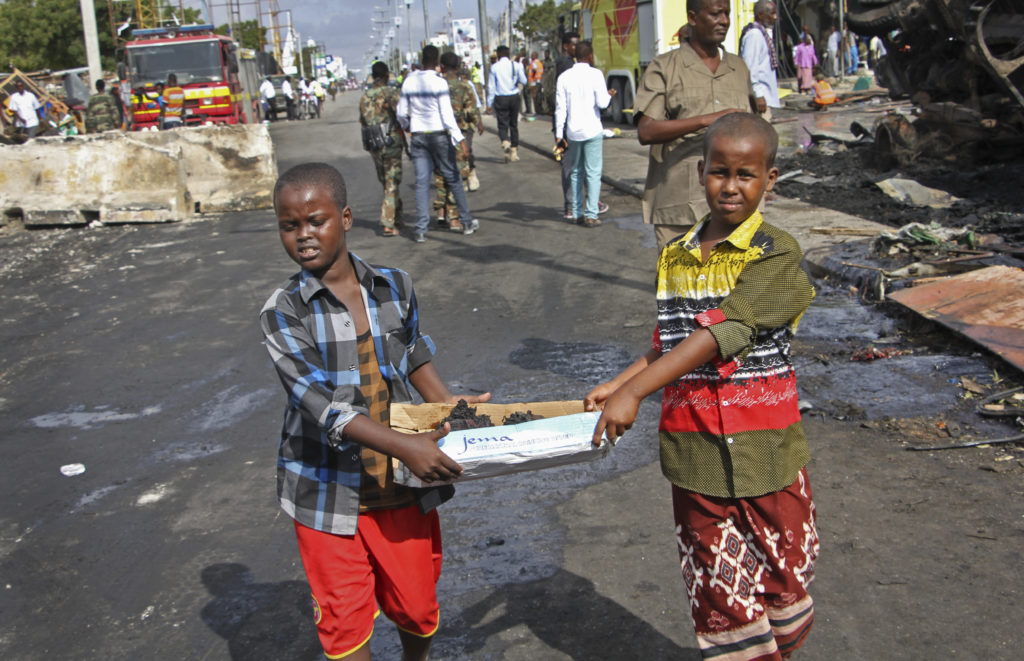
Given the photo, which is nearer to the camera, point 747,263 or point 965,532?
point 747,263

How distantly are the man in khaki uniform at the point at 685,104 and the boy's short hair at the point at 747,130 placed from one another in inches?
87.5

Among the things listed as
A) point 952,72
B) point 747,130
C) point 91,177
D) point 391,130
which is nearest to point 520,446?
point 747,130

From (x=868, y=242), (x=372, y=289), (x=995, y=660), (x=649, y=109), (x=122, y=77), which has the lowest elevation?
(x=995, y=660)

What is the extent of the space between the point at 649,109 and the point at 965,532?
→ 2.49 m

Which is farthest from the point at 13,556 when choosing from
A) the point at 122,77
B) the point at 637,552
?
the point at 122,77

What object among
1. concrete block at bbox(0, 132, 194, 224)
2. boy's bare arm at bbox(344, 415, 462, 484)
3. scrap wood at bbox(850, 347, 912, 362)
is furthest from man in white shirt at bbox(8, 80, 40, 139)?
→ boy's bare arm at bbox(344, 415, 462, 484)

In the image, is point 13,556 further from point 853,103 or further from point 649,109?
point 853,103

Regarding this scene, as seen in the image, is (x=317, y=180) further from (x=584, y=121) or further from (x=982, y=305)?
(x=584, y=121)

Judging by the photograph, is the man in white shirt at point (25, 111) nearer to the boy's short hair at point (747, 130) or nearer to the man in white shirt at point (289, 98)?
the man in white shirt at point (289, 98)

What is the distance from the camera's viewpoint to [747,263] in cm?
221

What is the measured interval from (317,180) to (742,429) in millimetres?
1245

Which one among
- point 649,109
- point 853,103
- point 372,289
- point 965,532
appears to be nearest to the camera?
point 372,289

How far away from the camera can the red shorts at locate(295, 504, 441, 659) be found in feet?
7.38

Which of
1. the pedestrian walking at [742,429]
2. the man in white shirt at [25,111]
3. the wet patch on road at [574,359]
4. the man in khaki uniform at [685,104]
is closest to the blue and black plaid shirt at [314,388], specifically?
the pedestrian walking at [742,429]
